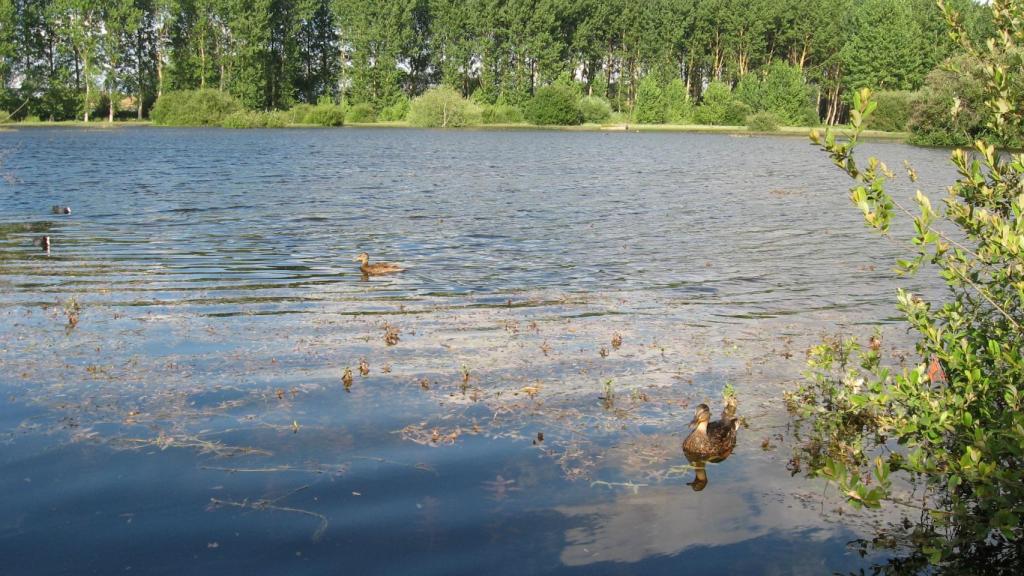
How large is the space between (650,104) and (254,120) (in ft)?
175

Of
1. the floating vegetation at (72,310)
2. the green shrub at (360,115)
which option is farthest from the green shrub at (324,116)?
the floating vegetation at (72,310)

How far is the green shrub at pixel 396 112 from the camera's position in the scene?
12375 cm

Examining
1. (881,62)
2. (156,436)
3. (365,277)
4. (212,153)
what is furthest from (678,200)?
(881,62)

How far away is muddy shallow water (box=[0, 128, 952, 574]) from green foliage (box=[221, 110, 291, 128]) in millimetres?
83206

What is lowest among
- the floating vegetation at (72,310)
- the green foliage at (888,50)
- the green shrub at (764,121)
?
the floating vegetation at (72,310)

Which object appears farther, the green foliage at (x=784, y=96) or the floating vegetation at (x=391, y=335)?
the green foliage at (x=784, y=96)

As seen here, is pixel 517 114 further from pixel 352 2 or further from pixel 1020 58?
pixel 1020 58

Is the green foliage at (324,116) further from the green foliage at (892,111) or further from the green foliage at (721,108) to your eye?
the green foliage at (892,111)

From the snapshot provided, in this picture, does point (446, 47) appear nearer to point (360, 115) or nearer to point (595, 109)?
point (360, 115)

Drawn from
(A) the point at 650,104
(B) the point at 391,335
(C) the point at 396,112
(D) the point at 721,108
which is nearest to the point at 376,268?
(B) the point at 391,335

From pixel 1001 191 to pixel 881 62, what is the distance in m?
114

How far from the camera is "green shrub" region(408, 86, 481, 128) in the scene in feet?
367

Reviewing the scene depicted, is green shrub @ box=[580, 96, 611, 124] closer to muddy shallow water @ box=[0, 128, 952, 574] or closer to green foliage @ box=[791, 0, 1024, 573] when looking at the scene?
muddy shallow water @ box=[0, 128, 952, 574]

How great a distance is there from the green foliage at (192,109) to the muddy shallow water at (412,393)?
85059 millimetres
